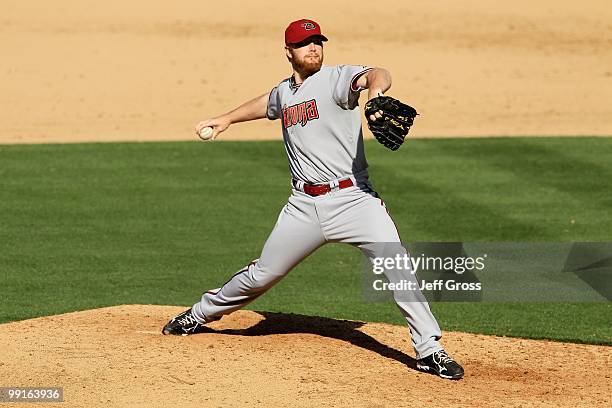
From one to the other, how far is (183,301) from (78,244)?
6.73 feet

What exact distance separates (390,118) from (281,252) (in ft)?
4.22

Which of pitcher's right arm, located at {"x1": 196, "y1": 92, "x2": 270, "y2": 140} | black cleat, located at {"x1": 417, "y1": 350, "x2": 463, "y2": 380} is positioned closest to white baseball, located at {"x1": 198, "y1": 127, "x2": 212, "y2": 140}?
pitcher's right arm, located at {"x1": 196, "y1": 92, "x2": 270, "y2": 140}

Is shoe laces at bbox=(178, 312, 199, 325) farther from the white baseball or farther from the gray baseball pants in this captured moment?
the white baseball

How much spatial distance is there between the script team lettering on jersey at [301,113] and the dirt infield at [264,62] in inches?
396

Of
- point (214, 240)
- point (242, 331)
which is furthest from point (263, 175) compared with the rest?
point (242, 331)

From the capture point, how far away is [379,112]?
6.84m

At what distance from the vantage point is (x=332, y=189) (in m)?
7.58

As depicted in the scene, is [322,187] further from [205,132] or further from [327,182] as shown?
[205,132]

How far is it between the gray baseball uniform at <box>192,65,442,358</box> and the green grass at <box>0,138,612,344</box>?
6.57 feet

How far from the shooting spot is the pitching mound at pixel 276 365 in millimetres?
7047

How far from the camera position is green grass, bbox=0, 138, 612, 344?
10016 millimetres

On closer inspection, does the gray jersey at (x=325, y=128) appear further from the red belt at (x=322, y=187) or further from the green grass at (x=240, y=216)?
the green grass at (x=240, y=216)

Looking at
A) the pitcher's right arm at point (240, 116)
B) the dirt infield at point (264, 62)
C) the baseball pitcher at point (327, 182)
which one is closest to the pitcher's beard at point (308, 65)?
the baseball pitcher at point (327, 182)

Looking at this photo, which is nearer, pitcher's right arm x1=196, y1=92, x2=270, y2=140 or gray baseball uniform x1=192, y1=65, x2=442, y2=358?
gray baseball uniform x1=192, y1=65, x2=442, y2=358
